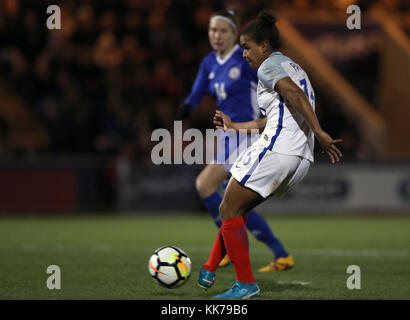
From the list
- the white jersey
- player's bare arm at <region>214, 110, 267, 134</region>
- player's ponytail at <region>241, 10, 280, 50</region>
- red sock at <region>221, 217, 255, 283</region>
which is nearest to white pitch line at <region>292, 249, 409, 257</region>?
player's bare arm at <region>214, 110, 267, 134</region>

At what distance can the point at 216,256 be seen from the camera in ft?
20.0

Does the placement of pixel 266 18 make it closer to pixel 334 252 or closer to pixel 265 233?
pixel 265 233

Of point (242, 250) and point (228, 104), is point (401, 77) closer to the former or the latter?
point (228, 104)

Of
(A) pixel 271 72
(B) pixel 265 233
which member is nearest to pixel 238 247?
(A) pixel 271 72

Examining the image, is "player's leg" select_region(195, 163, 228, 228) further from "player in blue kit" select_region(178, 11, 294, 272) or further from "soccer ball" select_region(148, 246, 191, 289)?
"soccer ball" select_region(148, 246, 191, 289)

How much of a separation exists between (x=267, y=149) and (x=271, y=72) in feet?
1.76

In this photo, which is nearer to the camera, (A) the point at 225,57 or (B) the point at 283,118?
(B) the point at 283,118

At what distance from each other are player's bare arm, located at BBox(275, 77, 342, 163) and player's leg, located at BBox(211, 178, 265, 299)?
653mm

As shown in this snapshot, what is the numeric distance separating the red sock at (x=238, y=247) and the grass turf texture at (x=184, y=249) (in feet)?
0.90

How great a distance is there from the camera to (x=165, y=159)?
47.6 ft

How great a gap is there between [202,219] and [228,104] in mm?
6559

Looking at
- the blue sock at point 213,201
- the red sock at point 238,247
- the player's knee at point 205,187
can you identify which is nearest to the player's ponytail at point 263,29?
the red sock at point 238,247

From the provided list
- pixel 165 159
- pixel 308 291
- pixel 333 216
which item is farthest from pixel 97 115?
pixel 308 291

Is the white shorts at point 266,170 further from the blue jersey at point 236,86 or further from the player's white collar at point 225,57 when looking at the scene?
the player's white collar at point 225,57
